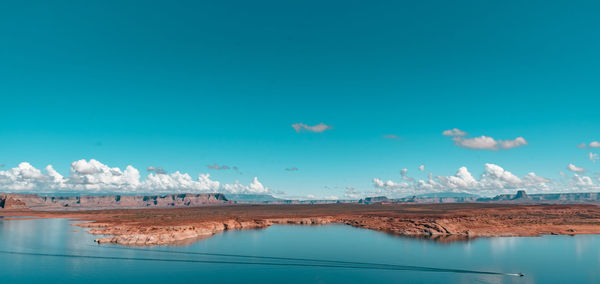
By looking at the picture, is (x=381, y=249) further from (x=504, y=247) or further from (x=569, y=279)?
(x=569, y=279)

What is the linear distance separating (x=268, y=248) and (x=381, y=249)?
79.7 ft

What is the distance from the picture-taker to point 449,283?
46.2 m

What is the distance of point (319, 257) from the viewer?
6425cm

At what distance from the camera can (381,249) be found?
235 ft

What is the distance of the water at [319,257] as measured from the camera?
49.0m

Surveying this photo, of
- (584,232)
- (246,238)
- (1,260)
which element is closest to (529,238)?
(584,232)

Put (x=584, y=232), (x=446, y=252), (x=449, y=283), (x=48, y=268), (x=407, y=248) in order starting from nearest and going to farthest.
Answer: (x=449, y=283) < (x=48, y=268) < (x=446, y=252) < (x=407, y=248) < (x=584, y=232)

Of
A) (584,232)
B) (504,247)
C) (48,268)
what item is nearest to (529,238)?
(504,247)

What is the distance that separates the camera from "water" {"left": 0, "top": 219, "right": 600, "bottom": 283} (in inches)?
1930

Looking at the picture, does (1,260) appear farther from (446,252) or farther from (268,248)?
(446,252)

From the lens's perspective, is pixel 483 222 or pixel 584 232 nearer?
pixel 584 232

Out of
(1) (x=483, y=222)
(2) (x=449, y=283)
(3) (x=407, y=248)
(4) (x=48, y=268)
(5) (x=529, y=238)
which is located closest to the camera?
(2) (x=449, y=283)

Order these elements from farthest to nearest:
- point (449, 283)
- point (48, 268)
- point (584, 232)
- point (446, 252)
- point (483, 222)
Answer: point (483, 222), point (584, 232), point (446, 252), point (48, 268), point (449, 283)

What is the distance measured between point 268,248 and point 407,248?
98.6ft
